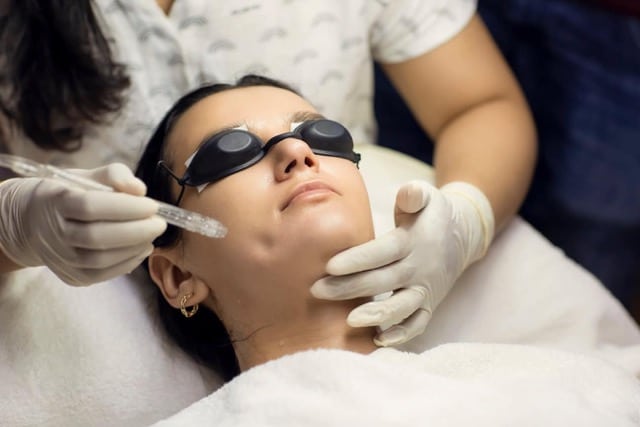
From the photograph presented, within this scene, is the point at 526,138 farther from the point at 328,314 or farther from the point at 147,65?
the point at 147,65

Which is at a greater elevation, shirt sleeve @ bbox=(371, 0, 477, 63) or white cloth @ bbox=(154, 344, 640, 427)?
shirt sleeve @ bbox=(371, 0, 477, 63)

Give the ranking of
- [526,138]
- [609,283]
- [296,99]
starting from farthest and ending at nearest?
[609,283] → [526,138] → [296,99]

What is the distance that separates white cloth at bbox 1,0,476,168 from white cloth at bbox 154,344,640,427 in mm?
619

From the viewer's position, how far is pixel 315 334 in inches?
48.8

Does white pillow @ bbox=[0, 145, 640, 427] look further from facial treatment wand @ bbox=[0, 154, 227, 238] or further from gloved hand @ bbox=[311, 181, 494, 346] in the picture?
facial treatment wand @ bbox=[0, 154, 227, 238]

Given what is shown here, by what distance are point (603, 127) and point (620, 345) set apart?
0.54 metres

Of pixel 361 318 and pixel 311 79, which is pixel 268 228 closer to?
pixel 361 318

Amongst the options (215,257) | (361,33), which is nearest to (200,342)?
(215,257)

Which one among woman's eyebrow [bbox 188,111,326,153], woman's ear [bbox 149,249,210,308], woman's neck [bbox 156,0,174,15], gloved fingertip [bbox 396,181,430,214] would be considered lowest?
woman's ear [bbox 149,249,210,308]

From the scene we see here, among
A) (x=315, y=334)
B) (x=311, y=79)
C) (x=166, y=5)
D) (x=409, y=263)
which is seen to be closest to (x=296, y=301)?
(x=315, y=334)

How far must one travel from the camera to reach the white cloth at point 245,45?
5.04ft

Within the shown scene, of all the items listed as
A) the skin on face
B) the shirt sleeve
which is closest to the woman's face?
the skin on face

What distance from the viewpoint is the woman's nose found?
1.20 m

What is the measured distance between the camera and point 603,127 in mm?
1834
